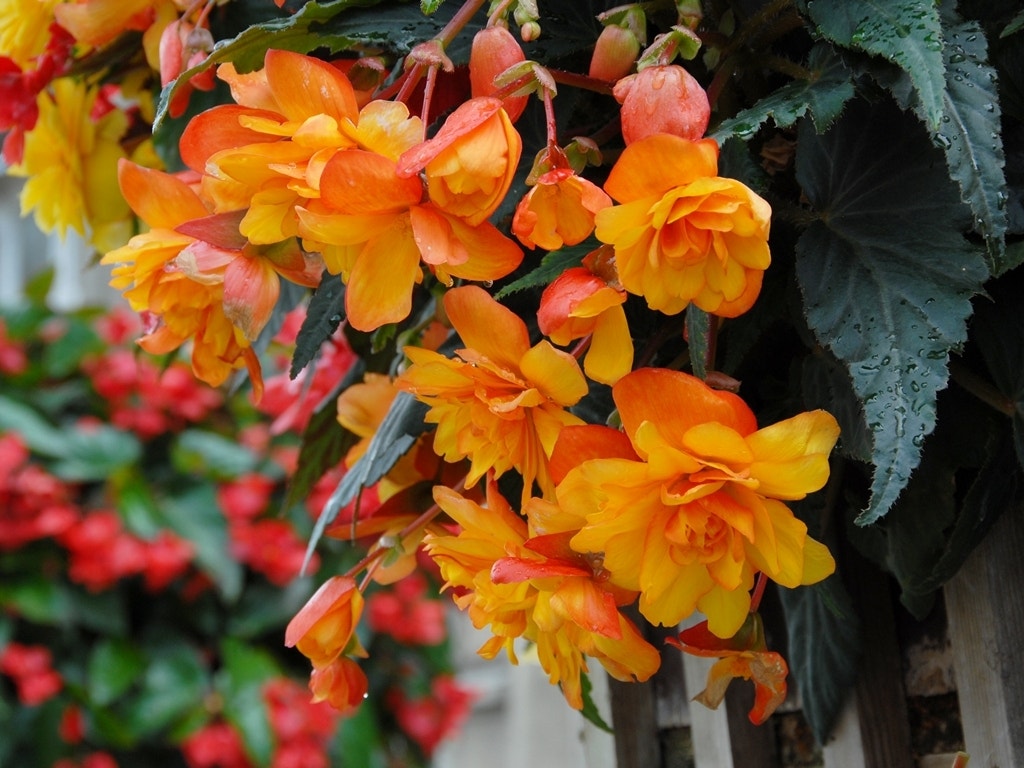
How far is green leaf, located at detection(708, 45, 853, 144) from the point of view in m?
0.43

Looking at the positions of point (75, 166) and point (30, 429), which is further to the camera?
point (30, 429)

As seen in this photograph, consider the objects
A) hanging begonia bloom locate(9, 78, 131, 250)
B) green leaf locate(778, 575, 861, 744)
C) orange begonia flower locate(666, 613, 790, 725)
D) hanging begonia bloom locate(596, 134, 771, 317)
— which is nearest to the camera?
hanging begonia bloom locate(596, 134, 771, 317)

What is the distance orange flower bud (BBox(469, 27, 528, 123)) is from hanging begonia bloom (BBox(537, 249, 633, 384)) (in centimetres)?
7

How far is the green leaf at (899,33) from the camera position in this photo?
400 mm

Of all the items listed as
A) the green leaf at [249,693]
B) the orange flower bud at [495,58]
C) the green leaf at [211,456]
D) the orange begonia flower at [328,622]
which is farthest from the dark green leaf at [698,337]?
the green leaf at [211,456]

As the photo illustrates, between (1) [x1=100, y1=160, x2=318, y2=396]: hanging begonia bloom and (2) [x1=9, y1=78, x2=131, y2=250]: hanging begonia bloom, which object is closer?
(1) [x1=100, y1=160, x2=318, y2=396]: hanging begonia bloom

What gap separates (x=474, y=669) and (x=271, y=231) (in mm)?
3767

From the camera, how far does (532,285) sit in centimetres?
49

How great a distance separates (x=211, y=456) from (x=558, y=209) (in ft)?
6.45

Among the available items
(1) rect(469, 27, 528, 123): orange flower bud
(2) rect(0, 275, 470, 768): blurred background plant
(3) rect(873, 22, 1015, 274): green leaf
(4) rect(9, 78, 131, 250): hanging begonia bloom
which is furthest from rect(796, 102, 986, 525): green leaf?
(2) rect(0, 275, 470, 768): blurred background plant

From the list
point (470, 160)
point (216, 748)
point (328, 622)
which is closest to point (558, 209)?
point (470, 160)

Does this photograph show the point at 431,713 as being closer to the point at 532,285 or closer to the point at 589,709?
the point at 589,709

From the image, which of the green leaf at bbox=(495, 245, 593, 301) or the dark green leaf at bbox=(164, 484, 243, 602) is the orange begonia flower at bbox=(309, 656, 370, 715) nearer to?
the green leaf at bbox=(495, 245, 593, 301)

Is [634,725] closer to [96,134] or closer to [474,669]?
[96,134]
